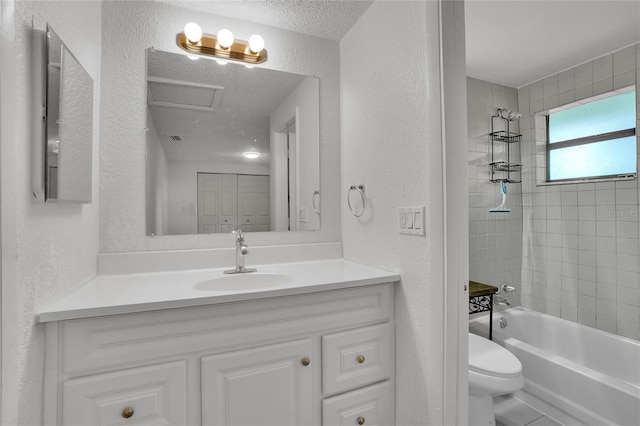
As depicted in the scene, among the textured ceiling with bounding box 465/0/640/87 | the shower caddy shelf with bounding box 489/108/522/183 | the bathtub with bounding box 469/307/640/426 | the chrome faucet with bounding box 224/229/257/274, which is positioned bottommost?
the bathtub with bounding box 469/307/640/426

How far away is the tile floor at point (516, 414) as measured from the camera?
5.88 feet

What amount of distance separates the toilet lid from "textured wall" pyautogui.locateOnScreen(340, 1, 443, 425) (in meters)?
0.55

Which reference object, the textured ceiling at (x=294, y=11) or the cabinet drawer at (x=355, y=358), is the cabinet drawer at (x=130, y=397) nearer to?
the cabinet drawer at (x=355, y=358)

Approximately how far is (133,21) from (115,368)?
1.51 metres

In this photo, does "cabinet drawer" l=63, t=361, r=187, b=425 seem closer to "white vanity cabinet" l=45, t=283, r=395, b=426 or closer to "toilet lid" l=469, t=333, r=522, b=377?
"white vanity cabinet" l=45, t=283, r=395, b=426

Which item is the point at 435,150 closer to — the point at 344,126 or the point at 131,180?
the point at 344,126

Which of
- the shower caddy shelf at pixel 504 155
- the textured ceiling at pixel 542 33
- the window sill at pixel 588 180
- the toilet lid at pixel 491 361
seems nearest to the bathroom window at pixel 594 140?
→ the window sill at pixel 588 180

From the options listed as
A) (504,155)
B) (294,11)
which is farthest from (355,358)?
(504,155)

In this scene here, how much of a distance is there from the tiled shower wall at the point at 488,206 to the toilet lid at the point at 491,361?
3.08 feet

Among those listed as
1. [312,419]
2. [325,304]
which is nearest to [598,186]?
[325,304]

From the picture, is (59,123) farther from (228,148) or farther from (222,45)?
Result: (222,45)

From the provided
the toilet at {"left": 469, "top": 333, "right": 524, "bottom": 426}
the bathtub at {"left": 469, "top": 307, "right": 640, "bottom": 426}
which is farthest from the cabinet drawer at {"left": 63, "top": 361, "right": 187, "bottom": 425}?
the bathtub at {"left": 469, "top": 307, "right": 640, "bottom": 426}

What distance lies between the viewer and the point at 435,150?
112cm

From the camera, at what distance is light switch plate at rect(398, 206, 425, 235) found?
1173mm
